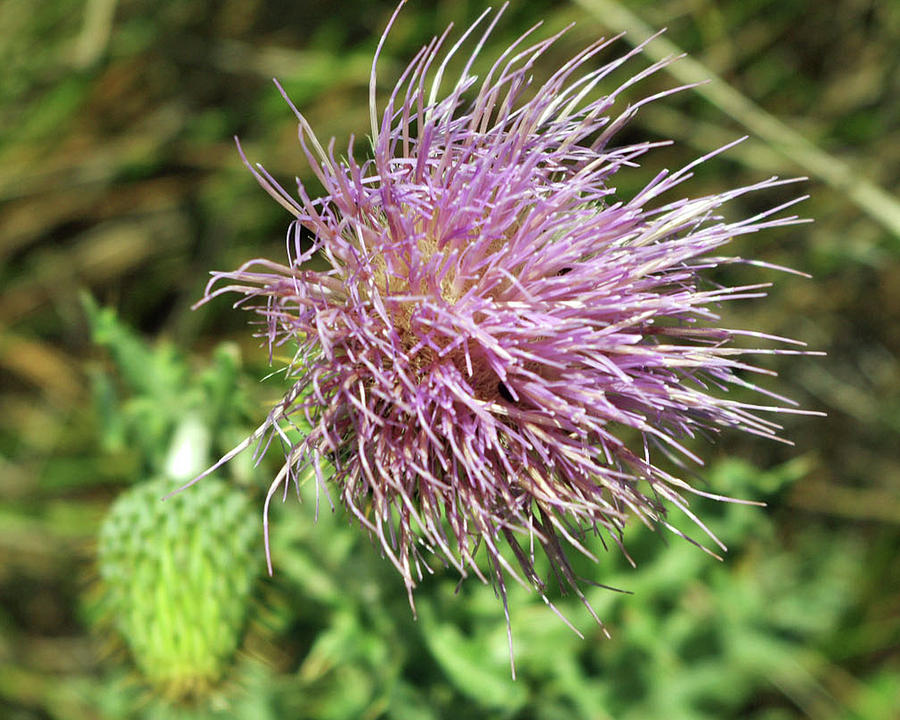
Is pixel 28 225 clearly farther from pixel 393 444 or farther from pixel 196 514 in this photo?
pixel 393 444

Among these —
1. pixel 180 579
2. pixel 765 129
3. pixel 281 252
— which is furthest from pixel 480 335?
pixel 281 252

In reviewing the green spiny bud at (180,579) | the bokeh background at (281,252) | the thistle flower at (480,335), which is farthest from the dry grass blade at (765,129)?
the green spiny bud at (180,579)

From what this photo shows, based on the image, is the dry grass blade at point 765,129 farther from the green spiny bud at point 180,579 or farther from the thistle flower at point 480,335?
the green spiny bud at point 180,579

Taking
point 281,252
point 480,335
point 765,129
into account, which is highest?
point 765,129

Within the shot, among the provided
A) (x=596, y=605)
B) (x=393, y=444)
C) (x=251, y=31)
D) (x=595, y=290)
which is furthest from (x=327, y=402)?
(x=251, y=31)

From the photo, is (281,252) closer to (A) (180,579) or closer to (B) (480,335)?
(A) (180,579)

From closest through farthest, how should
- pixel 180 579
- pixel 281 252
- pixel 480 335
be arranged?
pixel 480 335 < pixel 180 579 < pixel 281 252

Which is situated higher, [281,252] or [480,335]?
[480,335]
